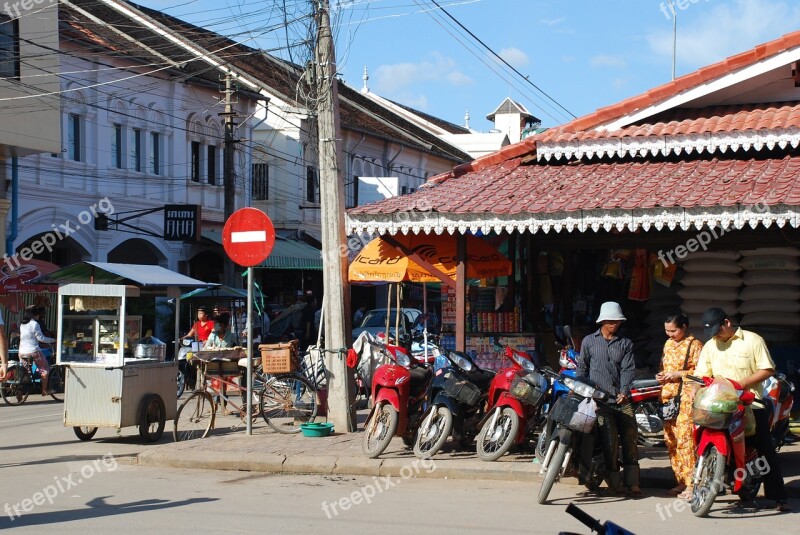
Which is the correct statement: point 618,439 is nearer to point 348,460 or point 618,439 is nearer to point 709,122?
point 348,460

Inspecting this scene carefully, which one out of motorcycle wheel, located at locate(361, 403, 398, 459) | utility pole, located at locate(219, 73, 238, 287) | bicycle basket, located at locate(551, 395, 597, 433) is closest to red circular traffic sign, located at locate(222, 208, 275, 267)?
motorcycle wheel, located at locate(361, 403, 398, 459)

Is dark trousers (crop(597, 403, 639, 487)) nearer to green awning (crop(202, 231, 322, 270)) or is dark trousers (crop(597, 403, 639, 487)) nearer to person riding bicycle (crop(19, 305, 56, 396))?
person riding bicycle (crop(19, 305, 56, 396))

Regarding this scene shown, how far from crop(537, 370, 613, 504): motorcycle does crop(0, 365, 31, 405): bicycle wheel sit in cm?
1299

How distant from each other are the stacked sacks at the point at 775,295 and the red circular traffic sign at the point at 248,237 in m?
6.12

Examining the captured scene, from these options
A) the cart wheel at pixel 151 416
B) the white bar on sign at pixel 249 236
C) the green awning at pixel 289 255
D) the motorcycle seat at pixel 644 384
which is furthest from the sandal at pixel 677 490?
the green awning at pixel 289 255

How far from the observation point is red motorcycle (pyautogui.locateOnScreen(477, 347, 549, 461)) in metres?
10.1

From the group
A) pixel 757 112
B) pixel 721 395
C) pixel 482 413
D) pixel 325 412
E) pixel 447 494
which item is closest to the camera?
pixel 721 395

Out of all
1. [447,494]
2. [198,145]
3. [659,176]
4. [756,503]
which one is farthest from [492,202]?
[198,145]

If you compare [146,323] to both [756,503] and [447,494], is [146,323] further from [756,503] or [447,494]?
[756,503]

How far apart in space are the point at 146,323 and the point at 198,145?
394 inches

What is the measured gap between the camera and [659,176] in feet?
39.1

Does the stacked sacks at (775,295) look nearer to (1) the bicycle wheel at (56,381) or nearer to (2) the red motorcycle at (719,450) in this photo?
(2) the red motorcycle at (719,450)

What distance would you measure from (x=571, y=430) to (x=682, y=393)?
112 cm

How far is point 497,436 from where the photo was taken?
1026cm
